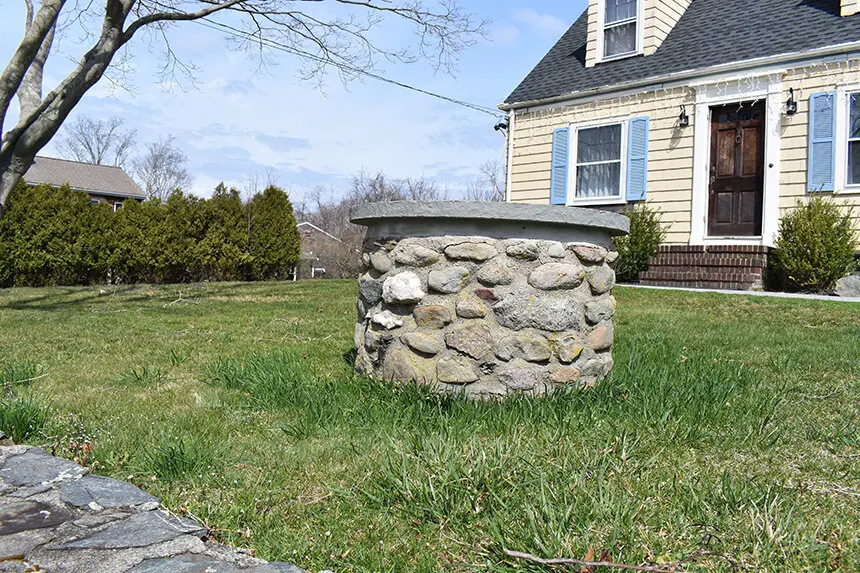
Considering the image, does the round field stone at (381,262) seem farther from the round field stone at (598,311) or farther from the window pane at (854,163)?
the window pane at (854,163)

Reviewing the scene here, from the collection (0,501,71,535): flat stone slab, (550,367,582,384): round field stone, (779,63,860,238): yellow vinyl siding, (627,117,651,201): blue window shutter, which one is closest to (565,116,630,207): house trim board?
(627,117,651,201): blue window shutter

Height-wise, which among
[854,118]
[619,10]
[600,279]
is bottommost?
[600,279]

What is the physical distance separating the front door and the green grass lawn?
5377mm

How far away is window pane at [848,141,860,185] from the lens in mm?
8773

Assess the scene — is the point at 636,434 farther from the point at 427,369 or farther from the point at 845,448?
the point at 427,369

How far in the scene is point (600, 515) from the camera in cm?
186

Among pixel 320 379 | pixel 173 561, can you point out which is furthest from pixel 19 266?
pixel 173 561

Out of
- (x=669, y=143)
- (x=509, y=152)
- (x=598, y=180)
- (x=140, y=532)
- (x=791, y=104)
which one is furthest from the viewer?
(x=509, y=152)

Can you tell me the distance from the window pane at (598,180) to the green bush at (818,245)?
2748 millimetres

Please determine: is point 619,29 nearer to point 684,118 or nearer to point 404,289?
point 684,118

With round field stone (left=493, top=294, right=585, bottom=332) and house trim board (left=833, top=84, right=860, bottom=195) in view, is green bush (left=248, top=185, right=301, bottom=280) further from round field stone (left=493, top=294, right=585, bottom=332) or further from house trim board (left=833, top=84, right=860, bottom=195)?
round field stone (left=493, top=294, right=585, bottom=332)

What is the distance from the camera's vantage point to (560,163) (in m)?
11.2

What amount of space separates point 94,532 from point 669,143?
10004mm

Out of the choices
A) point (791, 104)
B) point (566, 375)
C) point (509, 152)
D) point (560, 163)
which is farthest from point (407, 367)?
point (509, 152)
